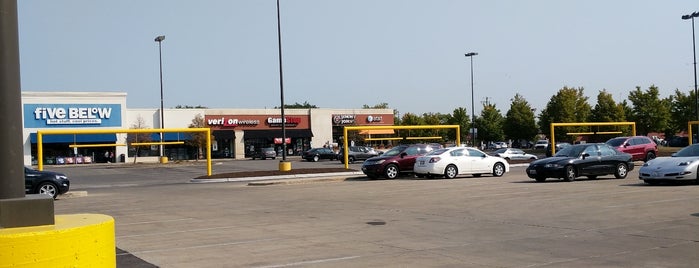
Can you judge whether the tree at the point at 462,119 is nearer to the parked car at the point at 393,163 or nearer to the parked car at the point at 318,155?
the parked car at the point at 318,155

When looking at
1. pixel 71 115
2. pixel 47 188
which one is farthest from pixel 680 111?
pixel 47 188

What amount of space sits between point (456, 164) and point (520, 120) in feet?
170

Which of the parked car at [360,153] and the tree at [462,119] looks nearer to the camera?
the parked car at [360,153]

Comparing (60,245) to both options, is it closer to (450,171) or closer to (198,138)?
(450,171)

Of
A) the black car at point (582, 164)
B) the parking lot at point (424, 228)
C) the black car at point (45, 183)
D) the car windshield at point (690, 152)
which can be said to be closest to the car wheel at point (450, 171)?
the black car at point (582, 164)

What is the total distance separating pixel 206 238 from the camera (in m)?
10.6

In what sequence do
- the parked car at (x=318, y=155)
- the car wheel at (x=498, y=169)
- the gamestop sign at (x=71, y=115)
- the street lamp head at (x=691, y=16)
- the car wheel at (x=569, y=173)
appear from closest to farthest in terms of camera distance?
the car wheel at (x=569, y=173), the car wheel at (x=498, y=169), the street lamp head at (x=691, y=16), the parked car at (x=318, y=155), the gamestop sign at (x=71, y=115)

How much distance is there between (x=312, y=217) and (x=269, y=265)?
5365 mm

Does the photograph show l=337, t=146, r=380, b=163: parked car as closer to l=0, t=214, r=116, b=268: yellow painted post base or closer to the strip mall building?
the strip mall building

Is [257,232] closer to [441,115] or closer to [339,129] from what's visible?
[339,129]

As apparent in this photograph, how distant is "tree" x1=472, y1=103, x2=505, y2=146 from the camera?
85.8 meters

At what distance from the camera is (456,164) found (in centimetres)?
2667

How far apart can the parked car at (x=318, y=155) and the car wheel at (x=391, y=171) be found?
97.8 ft

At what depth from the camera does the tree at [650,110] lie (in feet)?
216
